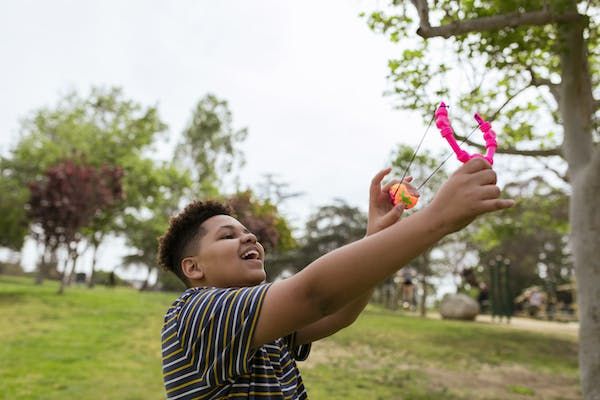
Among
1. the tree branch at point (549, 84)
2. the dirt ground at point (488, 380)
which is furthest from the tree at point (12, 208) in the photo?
the tree branch at point (549, 84)

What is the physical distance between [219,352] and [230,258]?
0.42 m

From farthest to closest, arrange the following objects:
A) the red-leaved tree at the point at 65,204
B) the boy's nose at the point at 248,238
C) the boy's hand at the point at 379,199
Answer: the red-leaved tree at the point at 65,204, the boy's nose at the point at 248,238, the boy's hand at the point at 379,199

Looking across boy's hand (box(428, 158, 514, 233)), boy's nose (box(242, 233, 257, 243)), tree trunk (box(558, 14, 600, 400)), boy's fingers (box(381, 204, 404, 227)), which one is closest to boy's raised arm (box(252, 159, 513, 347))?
boy's hand (box(428, 158, 514, 233))

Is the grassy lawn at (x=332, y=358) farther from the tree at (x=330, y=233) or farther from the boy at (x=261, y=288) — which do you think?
the tree at (x=330, y=233)

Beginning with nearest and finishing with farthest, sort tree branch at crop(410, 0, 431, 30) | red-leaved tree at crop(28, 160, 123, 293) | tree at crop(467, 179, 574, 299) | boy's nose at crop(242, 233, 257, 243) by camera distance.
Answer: boy's nose at crop(242, 233, 257, 243) → tree branch at crop(410, 0, 431, 30) → tree at crop(467, 179, 574, 299) → red-leaved tree at crop(28, 160, 123, 293)

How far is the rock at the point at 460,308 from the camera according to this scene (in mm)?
20859

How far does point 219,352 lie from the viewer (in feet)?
5.05

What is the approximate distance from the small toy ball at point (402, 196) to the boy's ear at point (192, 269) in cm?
72

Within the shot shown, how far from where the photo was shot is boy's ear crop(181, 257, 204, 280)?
6.36 feet

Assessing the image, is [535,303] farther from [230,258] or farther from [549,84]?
[230,258]

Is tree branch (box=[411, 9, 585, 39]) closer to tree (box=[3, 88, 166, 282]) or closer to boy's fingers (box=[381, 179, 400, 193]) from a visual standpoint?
boy's fingers (box=[381, 179, 400, 193])

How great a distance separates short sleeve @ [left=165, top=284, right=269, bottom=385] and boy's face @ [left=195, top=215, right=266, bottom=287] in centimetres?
20

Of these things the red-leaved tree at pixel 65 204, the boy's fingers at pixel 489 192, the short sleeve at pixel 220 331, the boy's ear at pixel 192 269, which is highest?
the red-leaved tree at pixel 65 204

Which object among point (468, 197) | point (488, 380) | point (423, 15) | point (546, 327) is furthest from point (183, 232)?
point (546, 327)
